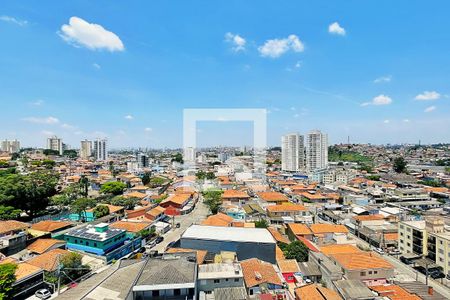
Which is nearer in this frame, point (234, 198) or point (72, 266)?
point (72, 266)

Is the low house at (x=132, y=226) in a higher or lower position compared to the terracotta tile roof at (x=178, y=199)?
lower

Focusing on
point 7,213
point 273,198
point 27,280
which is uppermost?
point 7,213

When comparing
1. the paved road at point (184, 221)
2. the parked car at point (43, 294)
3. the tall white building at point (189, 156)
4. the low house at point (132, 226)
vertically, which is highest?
the tall white building at point (189, 156)

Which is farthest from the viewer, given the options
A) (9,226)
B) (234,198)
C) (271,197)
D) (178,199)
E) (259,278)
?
(234,198)

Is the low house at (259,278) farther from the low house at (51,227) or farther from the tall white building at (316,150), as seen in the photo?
the tall white building at (316,150)

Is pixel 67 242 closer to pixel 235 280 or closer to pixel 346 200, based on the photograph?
pixel 235 280

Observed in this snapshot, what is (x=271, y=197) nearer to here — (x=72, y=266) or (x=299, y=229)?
(x=299, y=229)

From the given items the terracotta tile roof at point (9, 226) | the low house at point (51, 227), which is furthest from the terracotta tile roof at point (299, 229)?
the terracotta tile roof at point (9, 226)

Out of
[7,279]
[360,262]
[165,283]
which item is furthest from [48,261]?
[360,262]
